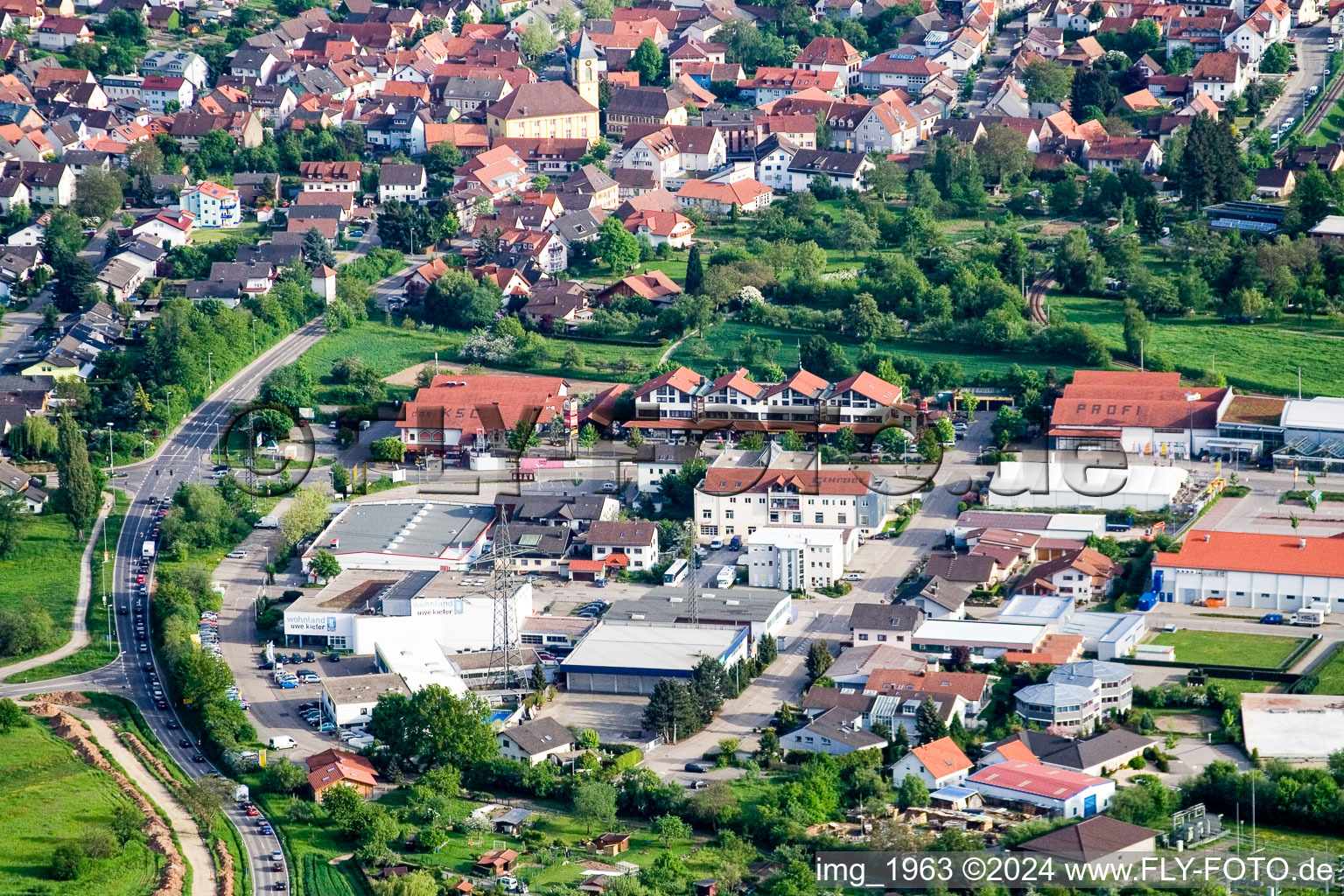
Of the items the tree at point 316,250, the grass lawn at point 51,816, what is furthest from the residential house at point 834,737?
the tree at point 316,250

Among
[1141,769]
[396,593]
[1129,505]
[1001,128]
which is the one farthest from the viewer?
[1001,128]

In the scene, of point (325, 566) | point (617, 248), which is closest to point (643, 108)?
point (617, 248)

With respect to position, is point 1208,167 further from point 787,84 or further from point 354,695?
point 354,695

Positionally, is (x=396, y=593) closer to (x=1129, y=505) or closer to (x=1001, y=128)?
(x=1129, y=505)

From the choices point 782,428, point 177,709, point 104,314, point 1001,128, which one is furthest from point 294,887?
point 1001,128

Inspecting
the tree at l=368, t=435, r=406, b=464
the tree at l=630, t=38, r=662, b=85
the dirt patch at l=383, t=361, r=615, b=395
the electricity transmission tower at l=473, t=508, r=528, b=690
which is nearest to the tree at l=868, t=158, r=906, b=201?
the tree at l=630, t=38, r=662, b=85

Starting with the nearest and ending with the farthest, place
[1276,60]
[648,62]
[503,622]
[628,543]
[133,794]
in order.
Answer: [133,794] < [503,622] < [628,543] < [1276,60] < [648,62]
